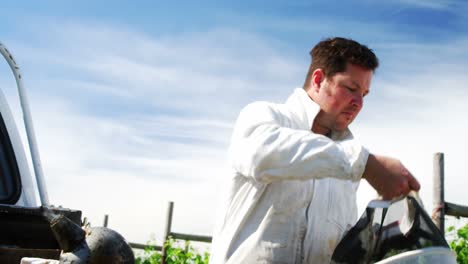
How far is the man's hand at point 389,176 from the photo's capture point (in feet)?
6.56

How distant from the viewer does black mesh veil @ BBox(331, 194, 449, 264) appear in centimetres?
209

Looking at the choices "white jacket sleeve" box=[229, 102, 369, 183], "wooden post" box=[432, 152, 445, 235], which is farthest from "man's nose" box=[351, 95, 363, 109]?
"wooden post" box=[432, 152, 445, 235]

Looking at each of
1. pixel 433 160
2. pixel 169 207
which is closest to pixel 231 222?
pixel 433 160

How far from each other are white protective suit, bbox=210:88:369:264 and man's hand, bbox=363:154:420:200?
0.08 meters

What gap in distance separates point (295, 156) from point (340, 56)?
0.66 metres

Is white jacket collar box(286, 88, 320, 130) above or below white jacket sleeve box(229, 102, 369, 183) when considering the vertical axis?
above

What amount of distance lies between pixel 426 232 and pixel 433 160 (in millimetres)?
4949

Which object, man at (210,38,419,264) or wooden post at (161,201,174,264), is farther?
wooden post at (161,201,174,264)

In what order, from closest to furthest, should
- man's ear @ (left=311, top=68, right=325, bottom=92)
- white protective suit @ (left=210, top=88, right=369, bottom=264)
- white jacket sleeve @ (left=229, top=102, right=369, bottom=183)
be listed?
white jacket sleeve @ (left=229, top=102, right=369, bottom=183) → white protective suit @ (left=210, top=88, right=369, bottom=264) → man's ear @ (left=311, top=68, right=325, bottom=92)

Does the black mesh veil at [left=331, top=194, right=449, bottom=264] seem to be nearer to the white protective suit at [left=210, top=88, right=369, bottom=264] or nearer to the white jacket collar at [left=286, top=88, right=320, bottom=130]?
the white protective suit at [left=210, top=88, right=369, bottom=264]

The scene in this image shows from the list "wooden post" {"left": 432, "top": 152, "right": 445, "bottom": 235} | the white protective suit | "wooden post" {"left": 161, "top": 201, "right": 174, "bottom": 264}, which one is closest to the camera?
the white protective suit

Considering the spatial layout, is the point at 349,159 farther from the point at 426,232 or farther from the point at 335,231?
the point at 335,231

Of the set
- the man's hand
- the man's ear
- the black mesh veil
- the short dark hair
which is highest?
the short dark hair

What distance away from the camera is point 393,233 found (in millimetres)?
2111
